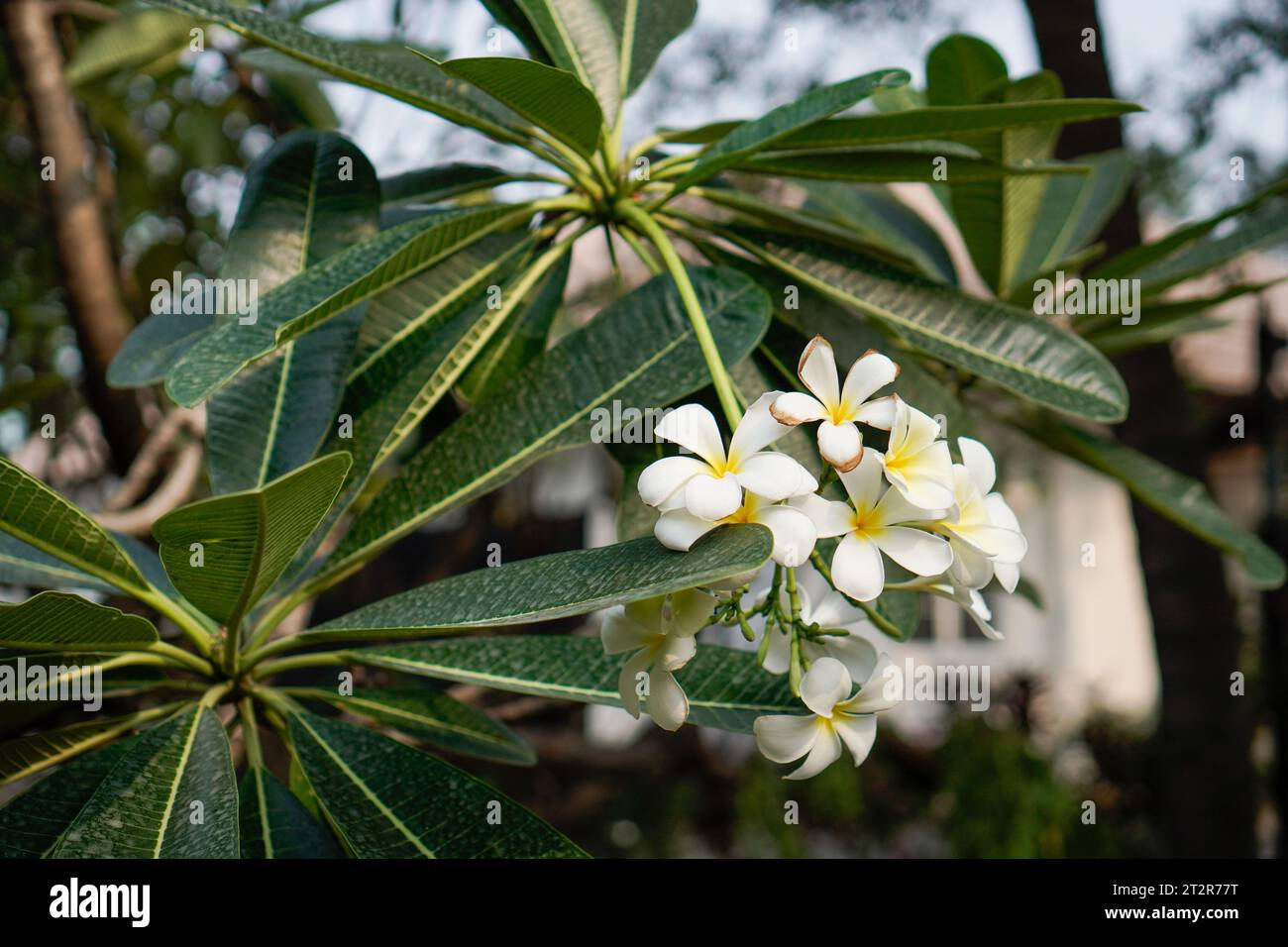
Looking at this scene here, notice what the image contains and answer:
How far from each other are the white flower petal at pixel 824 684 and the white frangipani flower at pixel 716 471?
10 cm

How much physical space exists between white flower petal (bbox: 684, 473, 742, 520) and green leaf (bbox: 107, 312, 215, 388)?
58 cm

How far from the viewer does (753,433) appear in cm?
58

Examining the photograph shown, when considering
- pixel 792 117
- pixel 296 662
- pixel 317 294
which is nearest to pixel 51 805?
pixel 296 662

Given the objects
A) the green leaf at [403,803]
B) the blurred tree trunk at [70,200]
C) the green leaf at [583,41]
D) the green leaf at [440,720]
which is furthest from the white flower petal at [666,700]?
the blurred tree trunk at [70,200]

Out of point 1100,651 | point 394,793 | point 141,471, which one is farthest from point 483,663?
point 1100,651

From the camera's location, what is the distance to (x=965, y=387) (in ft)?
3.96

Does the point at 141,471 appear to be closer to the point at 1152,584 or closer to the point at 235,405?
the point at 235,405

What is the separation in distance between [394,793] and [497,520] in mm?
2703

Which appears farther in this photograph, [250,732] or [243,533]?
[250,732]

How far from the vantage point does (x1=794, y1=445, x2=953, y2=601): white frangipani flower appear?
577mm

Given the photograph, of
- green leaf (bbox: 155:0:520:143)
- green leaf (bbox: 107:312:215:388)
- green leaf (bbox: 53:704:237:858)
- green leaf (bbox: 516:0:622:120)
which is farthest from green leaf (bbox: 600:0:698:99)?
green leaf (bbox: 53:704:237:858)

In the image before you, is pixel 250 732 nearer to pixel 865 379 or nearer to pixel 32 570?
pixel 32 570

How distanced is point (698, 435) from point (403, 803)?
0.38 meters
